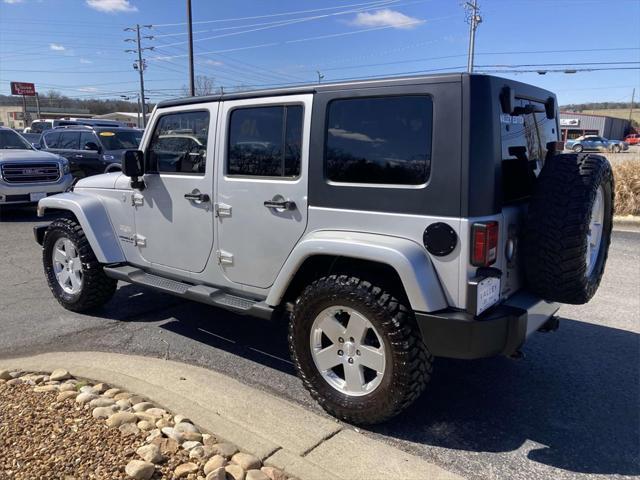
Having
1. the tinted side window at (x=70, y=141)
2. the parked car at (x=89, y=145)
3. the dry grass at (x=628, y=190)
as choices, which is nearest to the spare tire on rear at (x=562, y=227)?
the dry grass at (x=628, y=190)

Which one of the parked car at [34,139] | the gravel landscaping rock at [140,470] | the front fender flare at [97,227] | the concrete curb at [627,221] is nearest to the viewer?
the gravel landscaping rock at [140,470]

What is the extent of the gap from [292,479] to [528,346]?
262 cm

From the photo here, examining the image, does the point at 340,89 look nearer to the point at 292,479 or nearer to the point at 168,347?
the point at 292,479

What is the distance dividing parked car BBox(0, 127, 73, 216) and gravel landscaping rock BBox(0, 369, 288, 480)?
849 centimetres

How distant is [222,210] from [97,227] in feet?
5.18

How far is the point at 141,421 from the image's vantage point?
292 cm

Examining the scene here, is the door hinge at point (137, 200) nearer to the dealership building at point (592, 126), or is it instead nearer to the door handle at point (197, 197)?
the door handle at point (197, 197)

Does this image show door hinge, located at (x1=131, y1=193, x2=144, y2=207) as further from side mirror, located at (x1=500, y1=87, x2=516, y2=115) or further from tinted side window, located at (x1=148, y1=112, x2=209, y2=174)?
side mirror, located at (x1=500, y1=87, x2=516, y2=115)

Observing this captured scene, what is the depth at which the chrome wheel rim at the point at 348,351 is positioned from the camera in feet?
9.82

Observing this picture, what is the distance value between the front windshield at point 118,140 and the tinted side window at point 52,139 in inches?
65.0

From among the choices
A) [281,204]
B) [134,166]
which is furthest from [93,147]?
[281,204]

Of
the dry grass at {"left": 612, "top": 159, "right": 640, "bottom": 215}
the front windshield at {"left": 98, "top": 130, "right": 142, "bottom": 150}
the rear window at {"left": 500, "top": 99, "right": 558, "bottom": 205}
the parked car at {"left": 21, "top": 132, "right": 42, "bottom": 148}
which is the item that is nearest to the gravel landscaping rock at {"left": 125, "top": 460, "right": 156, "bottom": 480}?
the rear window at {"left": 500, "top": 99, "right": 558, "bottom": 205}

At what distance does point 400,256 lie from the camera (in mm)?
2740

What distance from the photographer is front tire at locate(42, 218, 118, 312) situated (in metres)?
4.75
